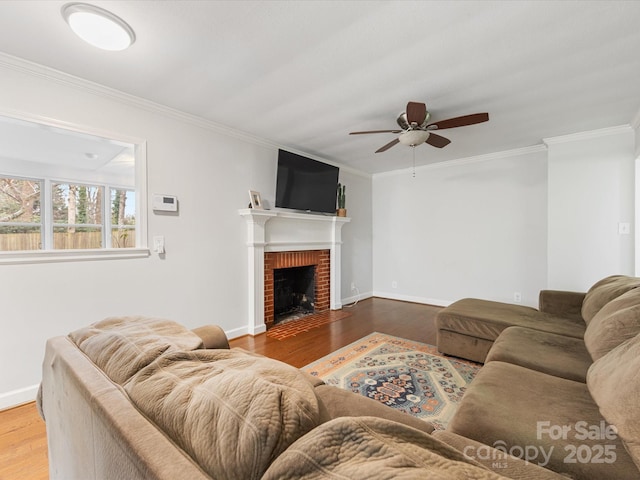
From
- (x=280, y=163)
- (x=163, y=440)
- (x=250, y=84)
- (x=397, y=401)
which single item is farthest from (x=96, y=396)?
(x=280, y=163)

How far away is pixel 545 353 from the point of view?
66.1 inches

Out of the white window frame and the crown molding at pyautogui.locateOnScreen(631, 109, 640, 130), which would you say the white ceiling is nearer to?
the crown molding at pyautogui.locateOnScreen(631, 109, 640, 130)

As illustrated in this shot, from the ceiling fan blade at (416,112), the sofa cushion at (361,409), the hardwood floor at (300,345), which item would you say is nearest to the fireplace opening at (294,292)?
the hardwood floor at (300,345)

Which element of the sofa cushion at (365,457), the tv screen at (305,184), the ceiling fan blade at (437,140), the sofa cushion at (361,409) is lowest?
the sofa cushion at (361,409)

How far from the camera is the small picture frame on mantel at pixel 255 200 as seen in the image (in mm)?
3334

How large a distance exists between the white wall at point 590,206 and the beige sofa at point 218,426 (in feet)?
11.6

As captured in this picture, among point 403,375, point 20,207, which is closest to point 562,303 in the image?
point 403,375

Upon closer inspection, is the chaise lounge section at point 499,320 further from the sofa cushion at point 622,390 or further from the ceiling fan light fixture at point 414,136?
the ceiling fan light fixture at point 414,136

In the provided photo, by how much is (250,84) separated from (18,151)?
3.93 m

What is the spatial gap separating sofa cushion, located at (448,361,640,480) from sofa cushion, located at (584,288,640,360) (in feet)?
0.78

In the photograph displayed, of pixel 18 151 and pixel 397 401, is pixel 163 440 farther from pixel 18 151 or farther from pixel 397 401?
pixel 18 151

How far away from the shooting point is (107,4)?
146 centimetres

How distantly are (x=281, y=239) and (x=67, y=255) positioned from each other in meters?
2.12

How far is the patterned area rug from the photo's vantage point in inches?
76.1
